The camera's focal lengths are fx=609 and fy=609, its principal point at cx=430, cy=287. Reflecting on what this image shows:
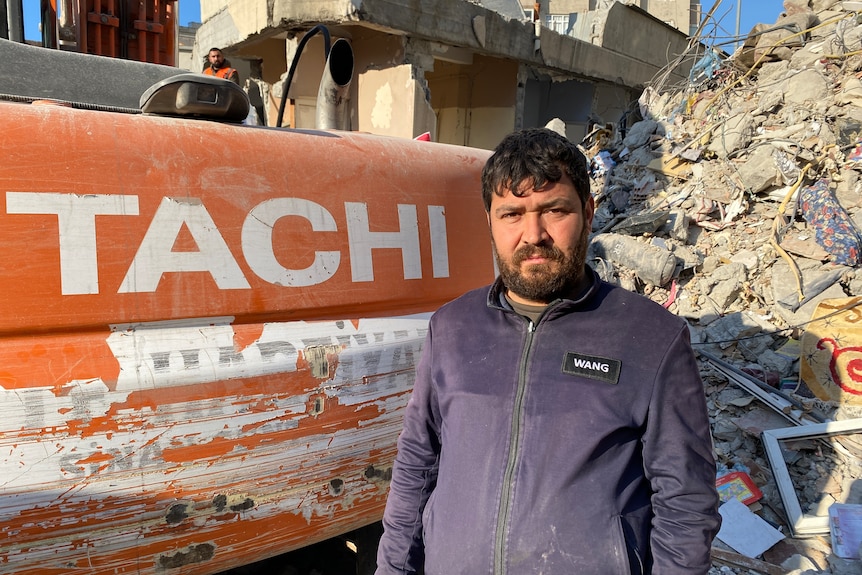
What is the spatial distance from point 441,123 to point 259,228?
39.5ft

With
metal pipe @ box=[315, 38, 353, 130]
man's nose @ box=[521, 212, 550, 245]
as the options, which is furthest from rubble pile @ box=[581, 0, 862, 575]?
metal pipe @ box=[315, 38, 353, 130]

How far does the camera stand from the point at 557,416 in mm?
1274

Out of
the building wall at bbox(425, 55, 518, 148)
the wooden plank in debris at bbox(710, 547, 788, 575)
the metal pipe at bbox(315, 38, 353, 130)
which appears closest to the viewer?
the metal pipe at bbox(315, 38, 353, 130)

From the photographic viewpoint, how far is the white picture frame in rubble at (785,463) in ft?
9.63

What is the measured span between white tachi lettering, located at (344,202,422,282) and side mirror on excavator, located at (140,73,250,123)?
0.49 metres

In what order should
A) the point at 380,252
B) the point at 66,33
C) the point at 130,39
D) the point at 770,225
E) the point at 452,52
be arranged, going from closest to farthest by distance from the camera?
the point at 380,252 < the point at 66,33 < the point at 130,39 < the point at 770,225 < the point at 452,52

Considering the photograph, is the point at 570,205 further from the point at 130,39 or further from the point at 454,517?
the point at 130,39

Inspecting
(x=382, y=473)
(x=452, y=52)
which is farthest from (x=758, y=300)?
(x=452, y=52)

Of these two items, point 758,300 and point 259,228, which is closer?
point 259,228

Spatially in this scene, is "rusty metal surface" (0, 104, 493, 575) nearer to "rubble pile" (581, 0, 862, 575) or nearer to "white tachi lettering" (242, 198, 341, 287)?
"white tachi lettering" (242, 198, 341, 287)

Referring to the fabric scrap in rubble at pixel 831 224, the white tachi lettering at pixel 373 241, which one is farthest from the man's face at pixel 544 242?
the fabric scrap in rubble at pixel 831 224

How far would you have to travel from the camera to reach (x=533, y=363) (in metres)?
1.33

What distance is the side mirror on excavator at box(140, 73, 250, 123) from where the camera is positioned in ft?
5.76

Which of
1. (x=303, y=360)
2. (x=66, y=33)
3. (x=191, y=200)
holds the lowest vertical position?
(x=303, y=360)
